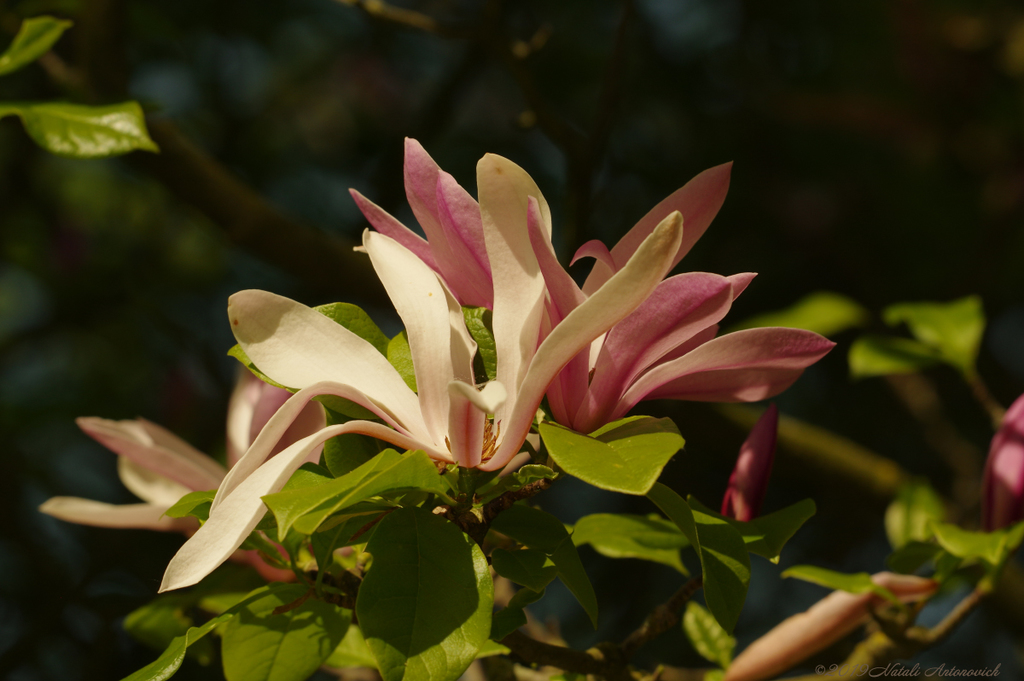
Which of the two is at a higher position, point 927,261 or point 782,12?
point 782,12

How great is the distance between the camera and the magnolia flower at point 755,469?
0.57 meters

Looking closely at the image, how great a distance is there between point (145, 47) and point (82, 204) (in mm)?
701

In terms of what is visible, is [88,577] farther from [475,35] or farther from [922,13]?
[922,13]

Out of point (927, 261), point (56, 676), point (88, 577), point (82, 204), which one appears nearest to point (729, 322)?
point (927, 261)

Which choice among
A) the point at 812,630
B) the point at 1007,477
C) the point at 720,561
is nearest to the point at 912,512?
the point at 1007,477

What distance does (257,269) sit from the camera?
2.06 m

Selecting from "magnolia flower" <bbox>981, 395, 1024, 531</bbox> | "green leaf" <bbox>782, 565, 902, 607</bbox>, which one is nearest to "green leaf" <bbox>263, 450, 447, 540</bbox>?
A: "green leaf" <bbox>782, 565, 902, 607</bbox>

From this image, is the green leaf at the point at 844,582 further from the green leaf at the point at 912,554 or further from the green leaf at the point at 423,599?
the green leaf at the point at 423,599

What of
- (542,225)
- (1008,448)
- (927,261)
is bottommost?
(927,261)

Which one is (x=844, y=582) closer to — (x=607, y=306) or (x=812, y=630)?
(x=812, y=630)

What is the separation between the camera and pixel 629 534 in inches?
25.9

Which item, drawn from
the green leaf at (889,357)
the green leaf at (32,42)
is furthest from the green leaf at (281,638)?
the green leaf at (889,357)

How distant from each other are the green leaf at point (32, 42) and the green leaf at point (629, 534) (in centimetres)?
69

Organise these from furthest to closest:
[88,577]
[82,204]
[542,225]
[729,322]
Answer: [82,204] → [729,322] → [88,577] → [542,225]
